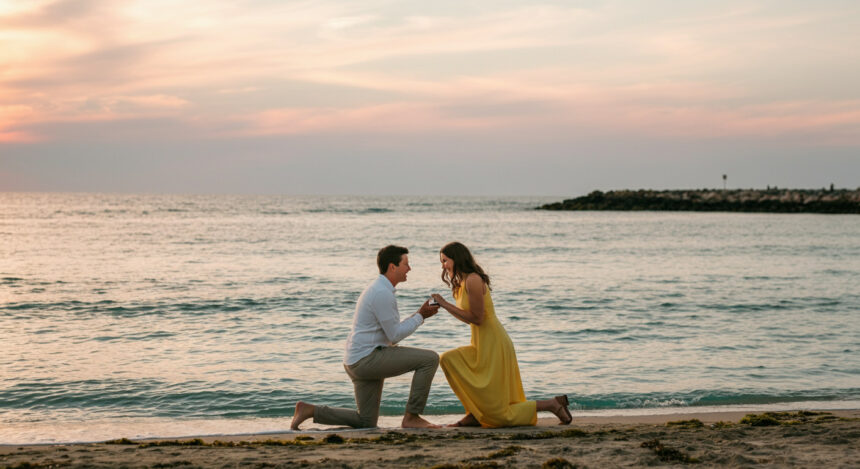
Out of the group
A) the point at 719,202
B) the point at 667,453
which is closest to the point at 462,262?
the point at 667,453

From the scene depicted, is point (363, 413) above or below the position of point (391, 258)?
below

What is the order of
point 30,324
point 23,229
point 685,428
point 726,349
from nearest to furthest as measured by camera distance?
1. point 685,428
2. point 726,349
3. point 30,324
4. point 23,229

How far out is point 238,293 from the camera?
16906mm

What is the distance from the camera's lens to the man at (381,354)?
626 centimetres

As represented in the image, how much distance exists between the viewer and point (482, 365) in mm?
6430

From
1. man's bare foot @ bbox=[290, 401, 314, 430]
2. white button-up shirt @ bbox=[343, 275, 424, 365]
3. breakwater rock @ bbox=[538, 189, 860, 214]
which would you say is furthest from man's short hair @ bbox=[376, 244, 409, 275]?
breakwater rock @ bbox=[538, 189, 860, 214]

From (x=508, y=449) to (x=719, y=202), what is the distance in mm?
79494

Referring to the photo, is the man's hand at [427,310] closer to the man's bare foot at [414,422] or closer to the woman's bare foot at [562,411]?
the man's bare foot at [414,422]

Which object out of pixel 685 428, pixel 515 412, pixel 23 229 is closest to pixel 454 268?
pixel 515 412

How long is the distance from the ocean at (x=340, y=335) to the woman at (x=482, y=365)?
1.01 metres

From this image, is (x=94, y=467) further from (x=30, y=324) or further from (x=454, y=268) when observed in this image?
(x=30, y=324)

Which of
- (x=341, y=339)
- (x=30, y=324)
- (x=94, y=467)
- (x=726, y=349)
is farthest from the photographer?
(x=30, y=324)

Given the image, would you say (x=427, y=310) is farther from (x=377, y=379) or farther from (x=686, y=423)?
(x=686, y=423)

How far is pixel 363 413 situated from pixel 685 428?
9.33 ft
